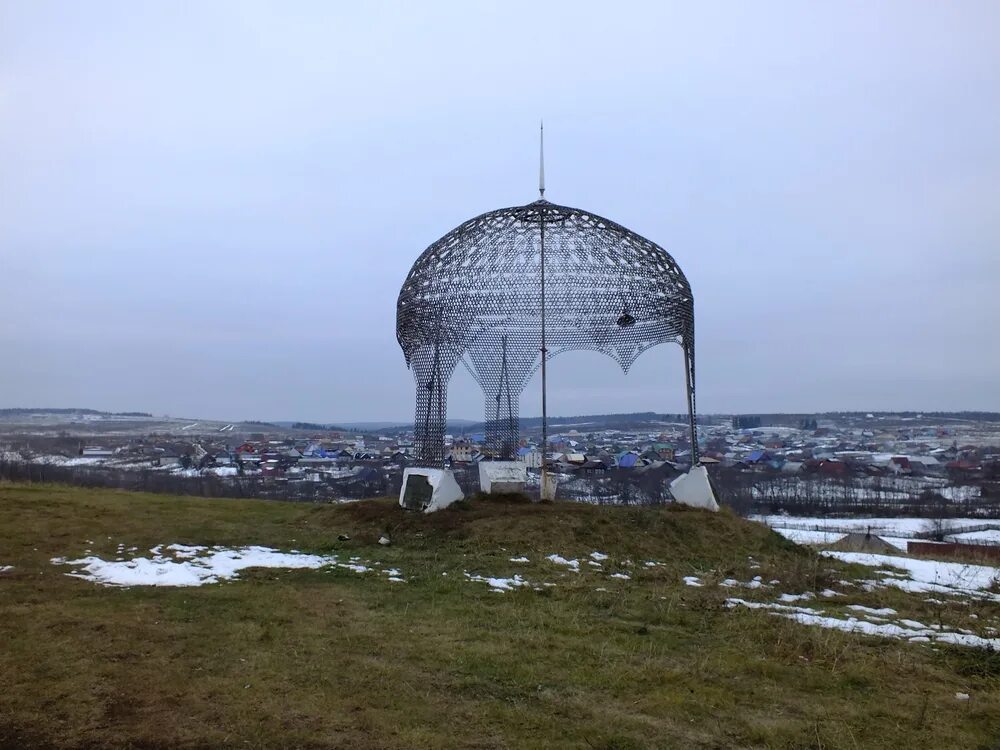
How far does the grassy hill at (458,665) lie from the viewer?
4.65 meters

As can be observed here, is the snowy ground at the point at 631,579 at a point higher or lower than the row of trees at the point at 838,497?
higher

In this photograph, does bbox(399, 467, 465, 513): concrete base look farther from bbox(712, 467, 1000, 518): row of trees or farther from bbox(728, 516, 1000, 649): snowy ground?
bbox(712, 467, 1000, 518): row of trees

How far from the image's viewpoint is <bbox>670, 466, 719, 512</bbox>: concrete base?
606 inches

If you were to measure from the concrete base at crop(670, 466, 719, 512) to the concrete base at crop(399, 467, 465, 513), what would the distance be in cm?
495

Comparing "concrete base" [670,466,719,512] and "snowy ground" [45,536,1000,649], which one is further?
"concrete base" [670,466,719,512]

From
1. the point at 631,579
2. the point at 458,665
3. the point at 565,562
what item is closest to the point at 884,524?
the point at 565,562

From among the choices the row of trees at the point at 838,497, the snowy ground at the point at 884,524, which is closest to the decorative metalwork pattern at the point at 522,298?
the snowy ground at the point at 884,524

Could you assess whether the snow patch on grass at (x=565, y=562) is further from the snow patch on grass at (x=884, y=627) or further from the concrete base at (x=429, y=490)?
the concrete base at (x=429, y=490)

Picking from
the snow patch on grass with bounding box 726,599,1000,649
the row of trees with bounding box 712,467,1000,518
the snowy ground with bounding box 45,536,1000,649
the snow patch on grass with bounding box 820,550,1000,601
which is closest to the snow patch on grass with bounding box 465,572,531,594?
the snowy ground with bounding box 45,536,1000,649

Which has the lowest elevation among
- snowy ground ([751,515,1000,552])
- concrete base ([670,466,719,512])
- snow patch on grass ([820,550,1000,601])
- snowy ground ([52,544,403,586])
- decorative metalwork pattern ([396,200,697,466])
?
snowy ground ([751,515,1000,552])

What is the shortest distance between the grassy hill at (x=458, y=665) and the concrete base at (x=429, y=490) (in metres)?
3.41

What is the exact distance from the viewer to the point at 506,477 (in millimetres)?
15406

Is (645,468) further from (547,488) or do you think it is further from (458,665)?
(458,665)

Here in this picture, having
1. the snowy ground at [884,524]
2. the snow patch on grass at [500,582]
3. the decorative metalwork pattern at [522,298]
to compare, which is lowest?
the snowy ground at [884,524]
